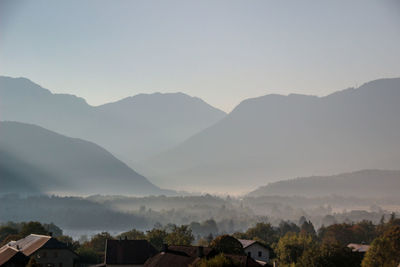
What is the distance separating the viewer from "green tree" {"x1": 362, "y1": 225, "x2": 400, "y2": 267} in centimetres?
11519

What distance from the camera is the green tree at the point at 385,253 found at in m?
115

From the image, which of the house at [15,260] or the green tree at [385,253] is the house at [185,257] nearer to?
the house at [15,260]

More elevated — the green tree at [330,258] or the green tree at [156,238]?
the green tree at [156,238]

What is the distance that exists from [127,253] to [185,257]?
22.4 metres

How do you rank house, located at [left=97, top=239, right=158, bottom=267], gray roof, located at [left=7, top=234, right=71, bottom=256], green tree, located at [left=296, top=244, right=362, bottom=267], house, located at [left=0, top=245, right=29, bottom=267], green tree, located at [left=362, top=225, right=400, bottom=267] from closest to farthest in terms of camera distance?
green tree, located at [left=296, top=244, right=362, bottom=267]
house, located at [left=0, top=245, right=29, bottom=267]
house, located at [left=97, top=239, right=158, bottom=267]
green tree, located at [left=362, top=225, right=400, bottom=267]
gray roof, located at [left=7, top=234, right=71, bottom=256]

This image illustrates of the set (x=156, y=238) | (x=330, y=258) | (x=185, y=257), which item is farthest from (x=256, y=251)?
(x=185, y=257)

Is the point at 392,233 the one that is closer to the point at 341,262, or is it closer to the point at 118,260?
the point at 341,262

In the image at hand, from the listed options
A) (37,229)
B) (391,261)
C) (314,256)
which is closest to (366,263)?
(391,261)

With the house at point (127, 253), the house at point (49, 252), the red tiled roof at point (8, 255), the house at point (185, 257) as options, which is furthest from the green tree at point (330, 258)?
the red tiled roof at point (8, 255)

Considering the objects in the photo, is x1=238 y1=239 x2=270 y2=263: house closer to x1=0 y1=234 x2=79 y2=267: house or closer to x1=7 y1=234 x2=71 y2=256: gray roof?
x1=0 y1=234 x2=79 y2=267: house

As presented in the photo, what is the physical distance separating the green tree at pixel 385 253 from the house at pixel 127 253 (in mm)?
38383

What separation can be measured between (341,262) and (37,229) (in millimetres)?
86954

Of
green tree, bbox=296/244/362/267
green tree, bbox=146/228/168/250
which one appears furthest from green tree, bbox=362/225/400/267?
green tree, bbox=146/228/168/250

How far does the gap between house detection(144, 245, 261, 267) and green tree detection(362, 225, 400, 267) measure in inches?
1246
